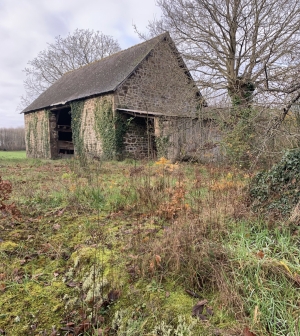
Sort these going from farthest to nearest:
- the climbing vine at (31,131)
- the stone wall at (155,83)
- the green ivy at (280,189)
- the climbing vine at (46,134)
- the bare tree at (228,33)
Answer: the climbing vine at (31,131), the climbing vine at (46,134), the stone wall at (155,83), the bare tree at (228,33), the green ivy at (280,189)

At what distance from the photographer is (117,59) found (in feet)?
54.7

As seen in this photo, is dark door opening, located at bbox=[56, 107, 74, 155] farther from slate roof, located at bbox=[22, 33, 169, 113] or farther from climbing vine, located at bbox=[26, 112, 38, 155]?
climbing vine, located at bbox=[26, 112, 38, 155]

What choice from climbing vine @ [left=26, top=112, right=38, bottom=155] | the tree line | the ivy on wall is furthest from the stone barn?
the tree line

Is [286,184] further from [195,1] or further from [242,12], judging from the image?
[195,1]

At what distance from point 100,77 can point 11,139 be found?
2963 cm

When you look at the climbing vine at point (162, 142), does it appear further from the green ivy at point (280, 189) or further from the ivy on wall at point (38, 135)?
the ivy on wall at point (38, 135)

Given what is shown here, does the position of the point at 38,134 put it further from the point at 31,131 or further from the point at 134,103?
the point at 134,103

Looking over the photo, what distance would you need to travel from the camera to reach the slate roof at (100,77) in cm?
1413

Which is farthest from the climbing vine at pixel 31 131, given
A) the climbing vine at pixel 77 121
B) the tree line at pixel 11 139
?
the tree line at pixel 11 139

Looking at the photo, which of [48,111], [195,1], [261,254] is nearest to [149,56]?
[195,1]

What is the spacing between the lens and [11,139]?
39.0m

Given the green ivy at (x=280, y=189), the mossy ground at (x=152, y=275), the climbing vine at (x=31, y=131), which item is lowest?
the mossy ground at (x=152, y=275)

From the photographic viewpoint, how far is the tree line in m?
38.5

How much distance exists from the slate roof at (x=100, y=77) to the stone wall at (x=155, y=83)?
1.45 ft
